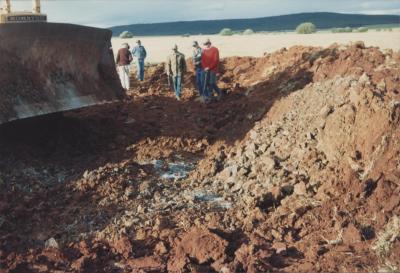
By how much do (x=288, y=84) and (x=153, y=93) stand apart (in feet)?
11.3

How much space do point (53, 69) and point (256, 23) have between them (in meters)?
99.3

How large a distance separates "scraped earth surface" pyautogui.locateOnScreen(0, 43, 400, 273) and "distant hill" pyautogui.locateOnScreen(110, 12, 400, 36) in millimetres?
83562

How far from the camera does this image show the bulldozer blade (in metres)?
8.15

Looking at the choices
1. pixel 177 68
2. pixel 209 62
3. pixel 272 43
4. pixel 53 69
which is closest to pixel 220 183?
pixel 53 69

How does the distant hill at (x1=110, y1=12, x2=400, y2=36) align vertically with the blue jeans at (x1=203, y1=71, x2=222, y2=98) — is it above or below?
above

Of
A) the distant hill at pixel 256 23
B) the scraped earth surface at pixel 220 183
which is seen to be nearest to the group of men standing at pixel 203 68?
the scraped earth surface at pixel 220 183

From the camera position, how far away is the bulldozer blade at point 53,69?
8.15 meters

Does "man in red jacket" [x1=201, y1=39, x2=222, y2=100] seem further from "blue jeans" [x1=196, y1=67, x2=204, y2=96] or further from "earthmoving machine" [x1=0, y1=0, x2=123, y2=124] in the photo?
"earthmoving machine" [x1=0, y1=0, x2=123, y2=124]

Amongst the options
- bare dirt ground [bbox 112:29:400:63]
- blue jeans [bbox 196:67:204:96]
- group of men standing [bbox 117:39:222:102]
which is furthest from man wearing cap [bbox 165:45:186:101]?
bare dirt ground [bbox 112:29:400:63]

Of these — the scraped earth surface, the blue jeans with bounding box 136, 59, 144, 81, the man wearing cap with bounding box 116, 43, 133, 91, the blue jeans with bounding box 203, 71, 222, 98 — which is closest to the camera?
the scraped earth surface

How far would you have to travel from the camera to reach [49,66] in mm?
8781

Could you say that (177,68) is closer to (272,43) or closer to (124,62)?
(124,62)

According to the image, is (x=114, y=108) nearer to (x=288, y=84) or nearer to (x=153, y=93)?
(x=153, y=93)

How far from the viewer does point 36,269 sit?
5773 millimetres
